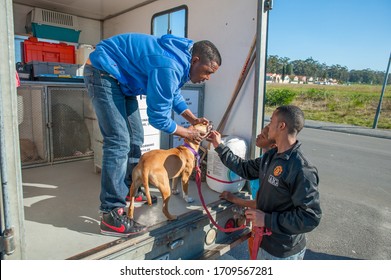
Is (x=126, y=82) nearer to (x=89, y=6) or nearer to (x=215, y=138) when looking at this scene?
(x=215, y=138)

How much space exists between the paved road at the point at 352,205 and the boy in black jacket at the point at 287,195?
1.29 m

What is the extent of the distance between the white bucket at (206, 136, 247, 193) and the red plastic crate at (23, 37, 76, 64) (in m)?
3.73

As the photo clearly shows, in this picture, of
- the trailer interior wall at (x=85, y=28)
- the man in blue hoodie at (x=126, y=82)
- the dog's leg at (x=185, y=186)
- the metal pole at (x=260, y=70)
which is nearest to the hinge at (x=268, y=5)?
the metal pole at (x=260, y=70)

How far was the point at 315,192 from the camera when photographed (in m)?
1.78

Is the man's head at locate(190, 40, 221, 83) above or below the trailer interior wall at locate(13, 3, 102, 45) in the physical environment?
below

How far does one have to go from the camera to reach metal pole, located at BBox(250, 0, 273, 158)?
2768mm

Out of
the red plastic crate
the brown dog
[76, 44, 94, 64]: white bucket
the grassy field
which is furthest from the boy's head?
the grassy field

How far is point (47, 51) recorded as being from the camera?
4.99 m

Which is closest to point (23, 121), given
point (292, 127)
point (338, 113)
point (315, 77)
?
point (292, 127)

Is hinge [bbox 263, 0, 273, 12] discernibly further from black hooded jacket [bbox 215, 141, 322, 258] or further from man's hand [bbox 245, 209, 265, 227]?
man's hand [bbox 245, 209, 265, 227]

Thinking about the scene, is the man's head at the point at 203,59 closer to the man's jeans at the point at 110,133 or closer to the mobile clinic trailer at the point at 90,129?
the man's jeans at the point at 110,133

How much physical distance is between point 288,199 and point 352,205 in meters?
3.74

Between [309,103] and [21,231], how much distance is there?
30868 millimetres

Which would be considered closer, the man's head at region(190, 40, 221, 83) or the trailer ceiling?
the man's head at region(190, 40, 221, 83)
